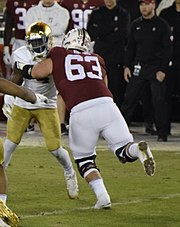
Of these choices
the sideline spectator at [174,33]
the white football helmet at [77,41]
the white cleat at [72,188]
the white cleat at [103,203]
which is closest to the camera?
the white cleat at [103,203]

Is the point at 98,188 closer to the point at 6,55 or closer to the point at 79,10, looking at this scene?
the point at 6,55

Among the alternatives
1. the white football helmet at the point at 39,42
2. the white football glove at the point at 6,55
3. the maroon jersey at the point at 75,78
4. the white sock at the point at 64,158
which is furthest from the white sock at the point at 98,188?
the white football glove at the point at 6,55

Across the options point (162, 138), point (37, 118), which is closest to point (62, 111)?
point (162, 138)

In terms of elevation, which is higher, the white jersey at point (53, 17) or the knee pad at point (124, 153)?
the knee pad at point (124, 153)

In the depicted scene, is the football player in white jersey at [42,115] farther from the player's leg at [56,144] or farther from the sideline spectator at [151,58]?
the sideline spectator at [151,58]

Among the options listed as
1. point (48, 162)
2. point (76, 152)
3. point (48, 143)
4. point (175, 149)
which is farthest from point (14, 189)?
point (175, 149)

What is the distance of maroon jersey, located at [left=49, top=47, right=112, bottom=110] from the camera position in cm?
827

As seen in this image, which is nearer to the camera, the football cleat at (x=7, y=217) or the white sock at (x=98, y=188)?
the football cleat at (x=7, y=217)

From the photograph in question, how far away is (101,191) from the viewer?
8102mm

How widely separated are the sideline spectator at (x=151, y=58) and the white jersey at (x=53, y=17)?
116 cm

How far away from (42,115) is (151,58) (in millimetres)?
4584

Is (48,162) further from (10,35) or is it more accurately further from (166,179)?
(10,35)

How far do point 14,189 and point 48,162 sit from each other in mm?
2066

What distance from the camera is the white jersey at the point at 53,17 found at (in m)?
14.4
